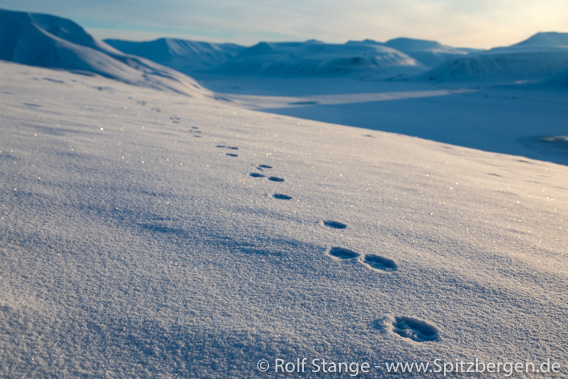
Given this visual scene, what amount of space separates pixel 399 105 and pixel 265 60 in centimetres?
5099

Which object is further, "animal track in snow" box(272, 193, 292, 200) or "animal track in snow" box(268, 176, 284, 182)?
"animal track in snow" box(268, 176, 284, 182)

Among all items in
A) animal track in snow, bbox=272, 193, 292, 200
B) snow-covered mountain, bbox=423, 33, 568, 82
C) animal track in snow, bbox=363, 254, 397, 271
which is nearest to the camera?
animal track in snow, bbox=363, 254, 397, 271

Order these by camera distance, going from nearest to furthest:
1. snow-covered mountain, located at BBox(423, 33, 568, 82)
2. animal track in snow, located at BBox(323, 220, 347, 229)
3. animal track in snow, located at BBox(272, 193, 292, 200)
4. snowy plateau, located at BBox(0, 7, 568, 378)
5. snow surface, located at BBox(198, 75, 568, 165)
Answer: snowy plateau, located at BBox(0, 7, 568, 378)
animal track in snow, located at BBox(323, 220, 347, 229)
animal track in snow, located at BBox(272, 193, 292, 200)
snow surface, located at BBox(198, 75, 568, 165)
snow-covered mountain, located at BBox(423, 33, 568, 82)

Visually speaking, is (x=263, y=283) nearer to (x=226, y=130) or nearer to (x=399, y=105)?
(x=226, y=130)

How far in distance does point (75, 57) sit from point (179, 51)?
86.1 meters

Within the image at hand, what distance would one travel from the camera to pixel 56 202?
1.68 m

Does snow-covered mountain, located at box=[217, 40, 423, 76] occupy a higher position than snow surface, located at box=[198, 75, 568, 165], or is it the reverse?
snow-covered mountain, located at box=[217, 40, 423, 76]

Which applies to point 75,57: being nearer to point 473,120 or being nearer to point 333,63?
point 473,120

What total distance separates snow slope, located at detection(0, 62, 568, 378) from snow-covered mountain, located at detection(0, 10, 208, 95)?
41.4 feet

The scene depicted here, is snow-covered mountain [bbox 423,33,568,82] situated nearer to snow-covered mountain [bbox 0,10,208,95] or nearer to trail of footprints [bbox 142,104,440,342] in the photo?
snow-covered mountain [bbox 0,10,208,95]

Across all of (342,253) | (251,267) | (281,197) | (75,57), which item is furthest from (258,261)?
(75,57)

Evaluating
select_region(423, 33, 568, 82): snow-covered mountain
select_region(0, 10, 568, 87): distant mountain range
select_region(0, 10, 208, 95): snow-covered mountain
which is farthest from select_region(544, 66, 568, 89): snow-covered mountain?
select_region(0, 10, 208, 95): snow-covered mountain

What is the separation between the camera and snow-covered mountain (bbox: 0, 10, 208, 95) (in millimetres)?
15172

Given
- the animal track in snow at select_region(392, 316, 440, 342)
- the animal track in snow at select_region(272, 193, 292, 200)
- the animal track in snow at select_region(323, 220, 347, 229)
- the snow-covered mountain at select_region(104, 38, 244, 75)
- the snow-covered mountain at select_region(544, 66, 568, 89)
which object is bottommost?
the animal track in snow at select_region(392, 316, 440, 342)
